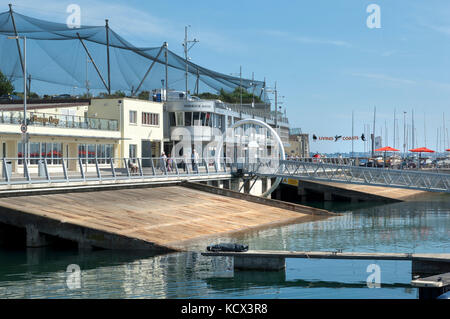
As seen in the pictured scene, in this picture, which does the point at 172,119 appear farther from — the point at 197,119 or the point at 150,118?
the point at 150,118

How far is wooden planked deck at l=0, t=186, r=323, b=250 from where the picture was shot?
29.2m

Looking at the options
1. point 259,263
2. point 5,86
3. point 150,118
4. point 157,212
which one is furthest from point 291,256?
point 5,86

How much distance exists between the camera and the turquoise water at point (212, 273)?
20.5 meters

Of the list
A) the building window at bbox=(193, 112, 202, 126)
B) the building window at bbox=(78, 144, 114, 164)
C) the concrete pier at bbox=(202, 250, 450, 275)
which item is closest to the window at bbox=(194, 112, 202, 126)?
the building window at bbox=(193, 112, 202, 126)

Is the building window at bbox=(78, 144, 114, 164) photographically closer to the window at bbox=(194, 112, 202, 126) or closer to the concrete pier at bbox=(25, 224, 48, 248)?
the window at bbox=(194, 112, 202, 126)

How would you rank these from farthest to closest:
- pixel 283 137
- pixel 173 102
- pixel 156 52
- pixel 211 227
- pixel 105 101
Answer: pixel 283 137 < pixel 156 52 < pixel 173 102 < pixel 105 101 < pixel 211 227

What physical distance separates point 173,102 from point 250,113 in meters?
24.5

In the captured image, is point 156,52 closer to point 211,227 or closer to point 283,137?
point 283,137

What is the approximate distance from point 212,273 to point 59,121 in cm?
3187

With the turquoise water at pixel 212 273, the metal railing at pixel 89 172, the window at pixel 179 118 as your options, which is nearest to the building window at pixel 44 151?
the metal railing at pixel 89 172

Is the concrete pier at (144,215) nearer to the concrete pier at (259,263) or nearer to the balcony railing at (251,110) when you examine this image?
the concrete pier at (259,263)

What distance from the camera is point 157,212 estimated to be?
1369 inches

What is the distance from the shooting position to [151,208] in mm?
35469
